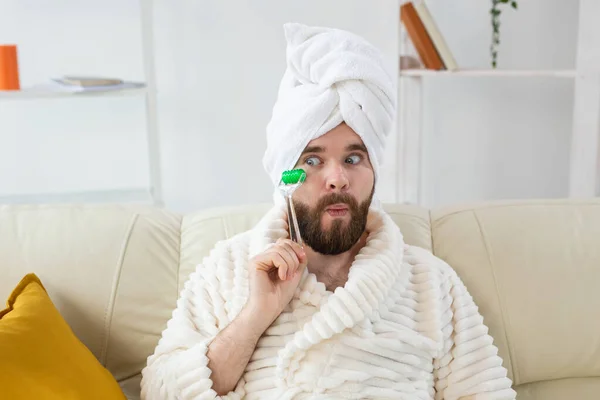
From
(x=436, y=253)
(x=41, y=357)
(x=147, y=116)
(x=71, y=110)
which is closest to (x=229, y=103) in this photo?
(x=147, y=116)

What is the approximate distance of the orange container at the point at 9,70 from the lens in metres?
2.52

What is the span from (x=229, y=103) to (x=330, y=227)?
167 centimetres

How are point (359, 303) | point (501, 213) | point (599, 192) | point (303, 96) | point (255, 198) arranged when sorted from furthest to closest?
1. point (255, 198)
2. point (599, 192)
3. point (501, 213)
4. point (303, 96)
5. point (359, 303)

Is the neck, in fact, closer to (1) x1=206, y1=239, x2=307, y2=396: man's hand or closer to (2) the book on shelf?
(1) x1=206, y1=239, x2=307, y2=396: man's hand

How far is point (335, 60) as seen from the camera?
5.23ft

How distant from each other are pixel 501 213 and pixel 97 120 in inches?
69.2

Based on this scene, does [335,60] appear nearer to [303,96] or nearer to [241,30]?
[303,96]

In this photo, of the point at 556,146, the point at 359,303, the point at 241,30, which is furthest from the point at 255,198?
the point at 359,303

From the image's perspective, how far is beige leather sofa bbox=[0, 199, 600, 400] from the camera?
5.54 ft

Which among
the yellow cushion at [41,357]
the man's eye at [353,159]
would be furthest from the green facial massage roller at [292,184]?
the yellow cushion at [41,357]

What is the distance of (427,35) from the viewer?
286 centimetres

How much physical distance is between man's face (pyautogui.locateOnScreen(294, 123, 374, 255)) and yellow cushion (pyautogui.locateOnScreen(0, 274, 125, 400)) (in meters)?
0.50

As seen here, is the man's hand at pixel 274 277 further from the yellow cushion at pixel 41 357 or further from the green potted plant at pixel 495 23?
the green potted plant at pixel 495 23

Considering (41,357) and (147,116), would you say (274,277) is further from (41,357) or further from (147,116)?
(147,116)
